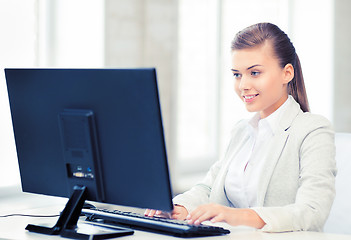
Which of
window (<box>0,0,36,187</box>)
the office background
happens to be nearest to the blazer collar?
the office background

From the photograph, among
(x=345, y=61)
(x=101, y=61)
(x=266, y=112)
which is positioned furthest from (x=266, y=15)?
(x=266, y=112)

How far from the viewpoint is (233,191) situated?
192 centimetres

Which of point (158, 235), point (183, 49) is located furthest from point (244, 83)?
point (183, 49)

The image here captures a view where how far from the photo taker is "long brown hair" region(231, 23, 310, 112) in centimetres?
182

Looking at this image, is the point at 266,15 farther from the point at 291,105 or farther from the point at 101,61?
the point at 291,105

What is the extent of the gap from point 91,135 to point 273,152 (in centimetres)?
66

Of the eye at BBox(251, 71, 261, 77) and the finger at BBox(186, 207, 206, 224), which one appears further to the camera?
the eye at BBox(251, 71, 261, 77)

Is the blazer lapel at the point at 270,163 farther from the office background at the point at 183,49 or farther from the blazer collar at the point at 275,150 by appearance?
the office background at the point at 183,49

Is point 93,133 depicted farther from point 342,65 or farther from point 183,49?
point 342,65

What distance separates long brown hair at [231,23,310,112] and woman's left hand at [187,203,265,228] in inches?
22.7

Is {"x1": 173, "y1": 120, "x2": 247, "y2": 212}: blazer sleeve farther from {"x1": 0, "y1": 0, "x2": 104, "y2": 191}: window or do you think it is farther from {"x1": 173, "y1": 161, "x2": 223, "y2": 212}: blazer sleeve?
{"x1": 0, "y1": 0, "x2": 104, "y2": 191}: window

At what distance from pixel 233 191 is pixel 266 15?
3.08 m

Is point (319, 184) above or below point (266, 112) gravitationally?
below

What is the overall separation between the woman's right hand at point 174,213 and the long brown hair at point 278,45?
1.84 feet
